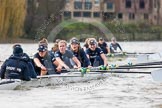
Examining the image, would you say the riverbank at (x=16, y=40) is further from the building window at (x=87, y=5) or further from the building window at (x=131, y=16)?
the building window at (x=131, y=16)

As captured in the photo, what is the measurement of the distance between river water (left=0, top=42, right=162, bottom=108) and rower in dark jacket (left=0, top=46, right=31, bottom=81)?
50 cm

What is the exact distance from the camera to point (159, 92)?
15.5 meters

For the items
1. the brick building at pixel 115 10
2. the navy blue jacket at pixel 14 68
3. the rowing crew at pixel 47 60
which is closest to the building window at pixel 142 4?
the brick building at pixel 115 10

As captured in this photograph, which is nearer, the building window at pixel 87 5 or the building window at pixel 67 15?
the building window at pixel 67 15

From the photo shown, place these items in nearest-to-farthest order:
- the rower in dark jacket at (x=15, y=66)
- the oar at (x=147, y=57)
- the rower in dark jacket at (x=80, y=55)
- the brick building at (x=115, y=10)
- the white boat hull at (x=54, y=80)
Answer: the rower in dark jacket at (x=15, y=66) < the white boat hull at (x=54, y=80) < the rower in dark jacket at (x=80, y=55) < the oar at (x=147, y=57) < the brick building at (x=115, y=10)

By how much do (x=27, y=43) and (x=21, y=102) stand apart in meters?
49.0

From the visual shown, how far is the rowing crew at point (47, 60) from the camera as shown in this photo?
48.0ft

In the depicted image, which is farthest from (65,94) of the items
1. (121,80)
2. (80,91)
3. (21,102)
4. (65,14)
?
(65,14)

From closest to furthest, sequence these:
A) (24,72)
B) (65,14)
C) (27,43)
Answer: (24,72) → (27,43) → (65,14)

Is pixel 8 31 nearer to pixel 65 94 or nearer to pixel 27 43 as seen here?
pixel 27 43

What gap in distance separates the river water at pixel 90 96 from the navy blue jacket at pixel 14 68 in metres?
0.49

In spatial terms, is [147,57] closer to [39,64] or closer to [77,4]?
[39,64]

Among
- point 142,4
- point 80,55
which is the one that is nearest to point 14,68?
point 80,55

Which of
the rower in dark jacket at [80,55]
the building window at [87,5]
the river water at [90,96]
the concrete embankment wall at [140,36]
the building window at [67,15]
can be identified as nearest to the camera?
the river water at [90,96]
